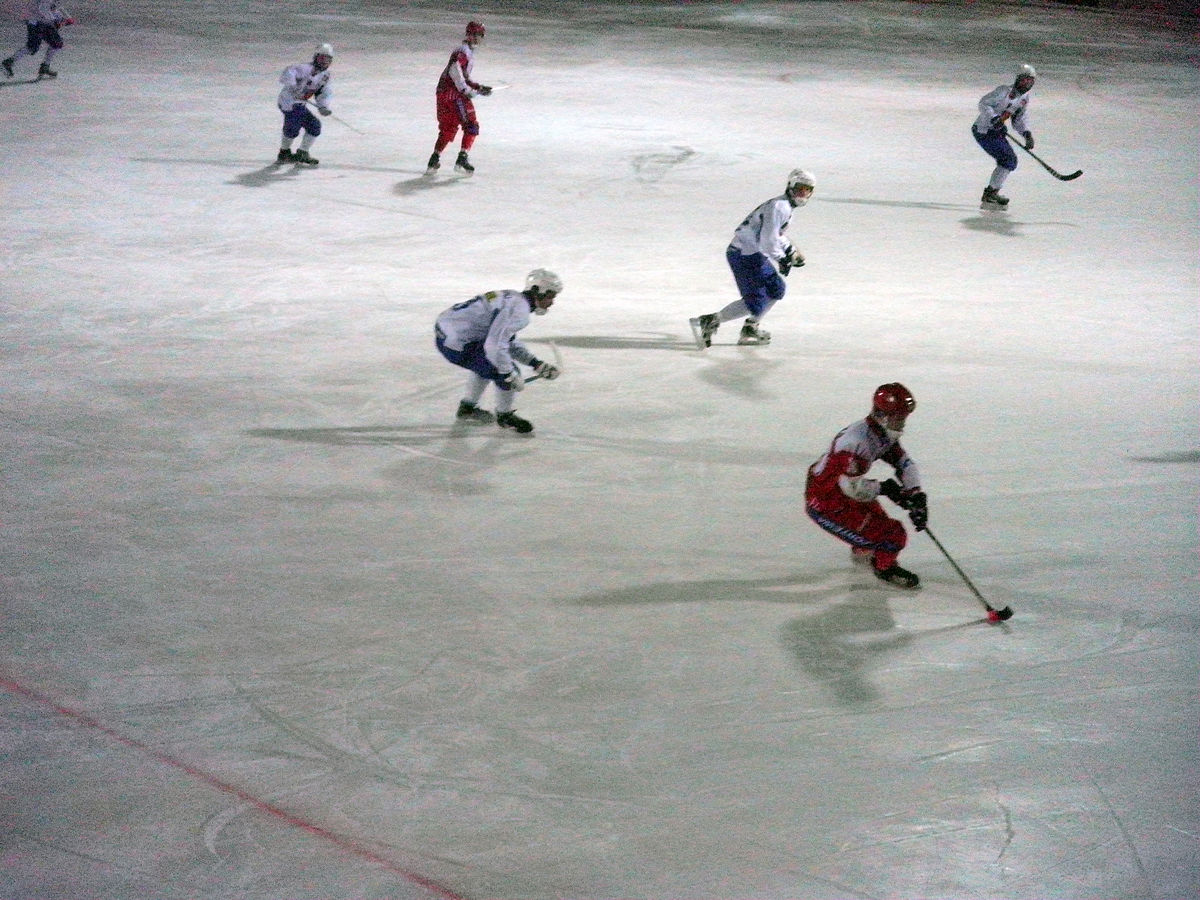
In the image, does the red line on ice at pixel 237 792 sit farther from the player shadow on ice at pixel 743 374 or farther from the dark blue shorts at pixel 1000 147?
the dark blue shorts at pixel 1000 147

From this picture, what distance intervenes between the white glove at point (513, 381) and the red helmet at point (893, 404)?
8.70 ft

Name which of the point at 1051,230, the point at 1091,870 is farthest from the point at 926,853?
the point at 1051,230

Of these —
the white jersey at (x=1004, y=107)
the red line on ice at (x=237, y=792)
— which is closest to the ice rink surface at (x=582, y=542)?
the red line on ice at (x=237, y=792)

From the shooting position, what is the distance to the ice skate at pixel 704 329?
35.5 ft

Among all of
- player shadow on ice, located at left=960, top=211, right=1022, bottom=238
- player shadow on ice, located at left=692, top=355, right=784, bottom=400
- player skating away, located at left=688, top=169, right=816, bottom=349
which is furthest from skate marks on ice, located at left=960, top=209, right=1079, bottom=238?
player shadow on ice, located at left=692, top=355, right=784, bottom=400

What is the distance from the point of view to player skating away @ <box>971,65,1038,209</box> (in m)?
15.1

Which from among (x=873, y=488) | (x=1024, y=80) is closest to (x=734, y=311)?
(x=873, y=488)

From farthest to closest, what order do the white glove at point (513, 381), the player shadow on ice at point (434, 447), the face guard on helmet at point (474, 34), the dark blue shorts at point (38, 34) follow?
the dark blue shorts at point (38, 34)
the face guard on helmet at point (474, 34)
the white glove at point (513, 381)
the player shadow on ice at point (434, 447)

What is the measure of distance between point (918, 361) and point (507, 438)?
130 inches

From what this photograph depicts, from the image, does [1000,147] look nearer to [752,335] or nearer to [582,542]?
[752,335]

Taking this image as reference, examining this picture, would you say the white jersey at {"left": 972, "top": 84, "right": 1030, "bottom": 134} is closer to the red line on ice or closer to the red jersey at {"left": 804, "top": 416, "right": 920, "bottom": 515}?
the red jersey at {"left": 804, "top": 416, "right": 920, "bottom": 515}

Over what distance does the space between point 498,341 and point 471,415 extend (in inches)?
26.9

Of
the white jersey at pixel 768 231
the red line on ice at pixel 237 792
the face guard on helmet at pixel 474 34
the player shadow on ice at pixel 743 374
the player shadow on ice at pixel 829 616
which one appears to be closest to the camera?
the red line on ice at pixel 237 792

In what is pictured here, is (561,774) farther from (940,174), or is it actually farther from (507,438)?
(940,174)
